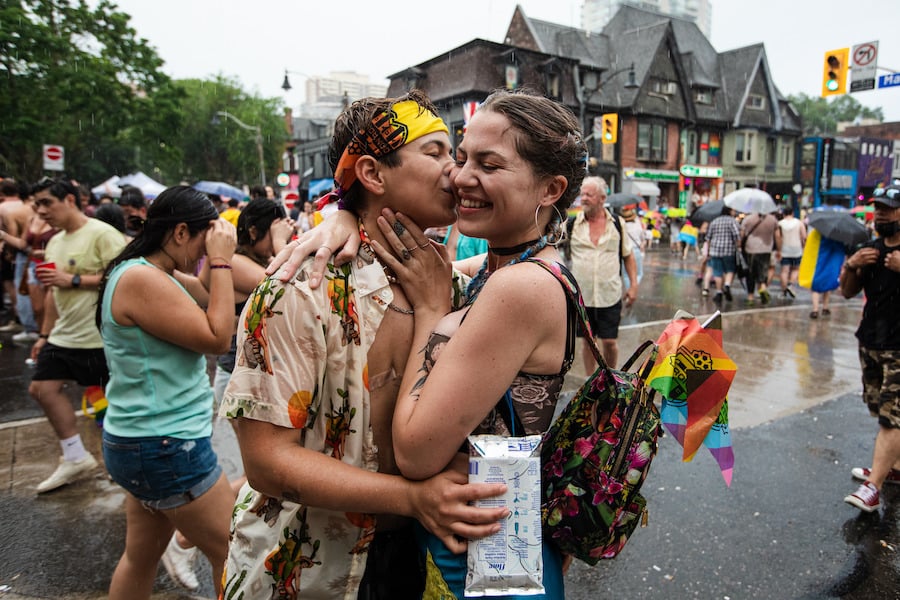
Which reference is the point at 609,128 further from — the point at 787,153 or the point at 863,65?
the point at 787,153

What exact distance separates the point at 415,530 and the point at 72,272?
12.8 feet

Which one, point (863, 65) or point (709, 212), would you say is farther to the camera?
point (709, 212)

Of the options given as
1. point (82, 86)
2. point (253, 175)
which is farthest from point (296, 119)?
point (82, 86)

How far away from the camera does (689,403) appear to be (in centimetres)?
161

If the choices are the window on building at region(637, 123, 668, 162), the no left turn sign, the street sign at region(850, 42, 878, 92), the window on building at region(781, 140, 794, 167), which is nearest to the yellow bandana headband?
the street sign at region(850, 42, 878, 92)

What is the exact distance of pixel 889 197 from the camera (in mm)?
4207

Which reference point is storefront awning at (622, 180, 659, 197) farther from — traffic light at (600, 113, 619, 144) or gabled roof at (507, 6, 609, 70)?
traffic light at (600, 113, 619, 144)

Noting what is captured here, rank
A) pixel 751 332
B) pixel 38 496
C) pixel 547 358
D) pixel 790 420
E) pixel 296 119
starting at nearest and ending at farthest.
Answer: pixel 547 358, pixel 38 496, pixel 790 420, pixel 751 332, pixel 296 119

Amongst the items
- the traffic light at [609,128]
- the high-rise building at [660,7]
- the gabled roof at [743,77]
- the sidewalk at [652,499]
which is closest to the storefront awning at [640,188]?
the gabled roof at [743,77]

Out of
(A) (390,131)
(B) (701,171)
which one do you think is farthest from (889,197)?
(B) (701,171)

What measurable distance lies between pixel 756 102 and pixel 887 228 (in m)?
42.5

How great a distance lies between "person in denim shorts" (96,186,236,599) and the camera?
248 centimetres

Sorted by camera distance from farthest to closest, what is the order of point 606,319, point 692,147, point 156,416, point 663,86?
point 692,147
point 663,86
point 606,319
point 156,416

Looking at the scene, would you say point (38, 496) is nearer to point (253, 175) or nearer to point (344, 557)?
point (344, 557)
